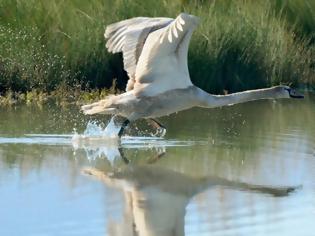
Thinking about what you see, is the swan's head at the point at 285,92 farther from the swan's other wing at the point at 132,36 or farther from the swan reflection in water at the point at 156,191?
the swan reflection in water at the point at 156,191

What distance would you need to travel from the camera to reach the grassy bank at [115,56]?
16031 mm

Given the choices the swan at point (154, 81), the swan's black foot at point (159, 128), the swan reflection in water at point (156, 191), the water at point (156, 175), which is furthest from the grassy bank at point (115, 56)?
the swan reflection in water at point (156, 191)

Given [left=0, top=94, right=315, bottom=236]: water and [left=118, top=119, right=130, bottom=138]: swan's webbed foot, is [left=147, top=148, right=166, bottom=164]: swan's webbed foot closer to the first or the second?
[left=0, top=94, right=315, bottom=236]: water

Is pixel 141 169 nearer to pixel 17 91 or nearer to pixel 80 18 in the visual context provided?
pixel 17 91

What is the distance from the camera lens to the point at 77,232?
25.5ft

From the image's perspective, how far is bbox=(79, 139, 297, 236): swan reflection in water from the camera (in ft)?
26.5

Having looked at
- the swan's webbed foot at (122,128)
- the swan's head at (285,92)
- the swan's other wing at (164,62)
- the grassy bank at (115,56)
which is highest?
the swan's other wing at (164,62)

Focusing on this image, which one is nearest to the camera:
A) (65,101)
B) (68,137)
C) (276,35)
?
(68,137)

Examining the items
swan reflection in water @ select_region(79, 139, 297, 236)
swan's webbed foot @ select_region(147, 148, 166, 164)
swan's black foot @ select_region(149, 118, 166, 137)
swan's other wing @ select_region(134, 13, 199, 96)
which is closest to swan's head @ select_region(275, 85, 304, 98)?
swan's other wing @ select_region(134, 13, 199, 96)

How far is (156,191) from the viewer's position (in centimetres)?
944

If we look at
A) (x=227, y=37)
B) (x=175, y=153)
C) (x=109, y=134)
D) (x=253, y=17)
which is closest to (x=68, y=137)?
(x=109, y=134)

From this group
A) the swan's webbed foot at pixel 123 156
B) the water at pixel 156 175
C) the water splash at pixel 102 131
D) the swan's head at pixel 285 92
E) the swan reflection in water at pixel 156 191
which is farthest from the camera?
the water splash at pixel 102 131

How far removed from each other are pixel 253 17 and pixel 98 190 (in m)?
9.71

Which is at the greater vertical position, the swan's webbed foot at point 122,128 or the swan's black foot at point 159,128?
the swan's webbed foot at point 122,128
